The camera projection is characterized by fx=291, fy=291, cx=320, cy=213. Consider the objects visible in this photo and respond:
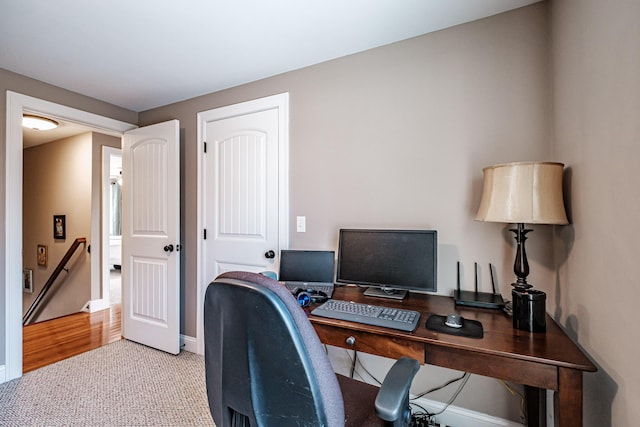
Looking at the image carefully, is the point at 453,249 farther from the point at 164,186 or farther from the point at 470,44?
the point at 164,186

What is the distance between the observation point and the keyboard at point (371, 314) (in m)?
1.20

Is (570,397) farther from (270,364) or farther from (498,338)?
(270,364)

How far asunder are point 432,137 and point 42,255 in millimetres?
5451

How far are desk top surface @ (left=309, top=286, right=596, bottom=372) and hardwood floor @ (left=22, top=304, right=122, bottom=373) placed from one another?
8.76 feet

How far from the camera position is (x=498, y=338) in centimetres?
108

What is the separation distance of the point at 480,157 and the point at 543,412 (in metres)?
1.29

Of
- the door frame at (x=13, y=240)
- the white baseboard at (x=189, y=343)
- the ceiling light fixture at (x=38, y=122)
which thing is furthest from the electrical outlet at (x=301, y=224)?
the ceiling light fixture at (x=38, y=122)

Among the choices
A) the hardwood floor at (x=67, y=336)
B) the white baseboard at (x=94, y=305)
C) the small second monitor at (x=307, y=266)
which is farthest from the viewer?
the white baseboard at (x=94, y=305)

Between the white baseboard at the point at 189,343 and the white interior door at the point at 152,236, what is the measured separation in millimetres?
123

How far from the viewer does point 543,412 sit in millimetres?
1379

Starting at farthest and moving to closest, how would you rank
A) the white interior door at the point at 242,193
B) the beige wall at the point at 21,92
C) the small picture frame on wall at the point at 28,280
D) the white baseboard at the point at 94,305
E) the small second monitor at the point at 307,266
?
the small picture frame on wall at the point at 28,280
the white baseboard at the point at 94,305
the white interior door at the point at 242,193
the beige wall at the point at 21,92
the small second monitor at the point at 307,266

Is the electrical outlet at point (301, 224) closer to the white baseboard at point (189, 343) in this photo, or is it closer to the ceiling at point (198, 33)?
the ceiling at point (198, 33)

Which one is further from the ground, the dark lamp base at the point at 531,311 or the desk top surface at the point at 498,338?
the dark lamp base at the point at 531,311

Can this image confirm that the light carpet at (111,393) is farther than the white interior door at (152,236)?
No
